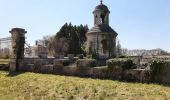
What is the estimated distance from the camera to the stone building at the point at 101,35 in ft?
94.7

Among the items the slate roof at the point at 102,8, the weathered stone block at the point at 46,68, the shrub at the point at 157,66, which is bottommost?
the weathered stone block at the point at 46,68

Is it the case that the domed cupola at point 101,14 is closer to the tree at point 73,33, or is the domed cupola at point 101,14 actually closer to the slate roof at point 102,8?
the slate roof at point 102,8

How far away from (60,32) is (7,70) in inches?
2064

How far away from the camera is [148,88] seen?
33.7 feet

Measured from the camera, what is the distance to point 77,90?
10945 mm

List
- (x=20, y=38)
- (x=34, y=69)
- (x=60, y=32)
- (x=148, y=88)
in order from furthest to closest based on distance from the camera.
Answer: (x=60, y=32), (x=20, y=38), (x=34, y=69), (x=148, y=88)

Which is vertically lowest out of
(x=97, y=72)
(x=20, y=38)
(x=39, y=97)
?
(x=39, y=97)

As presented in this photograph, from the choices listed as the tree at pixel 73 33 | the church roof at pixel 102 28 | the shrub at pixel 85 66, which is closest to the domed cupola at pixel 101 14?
the church roof at pixel 102 28

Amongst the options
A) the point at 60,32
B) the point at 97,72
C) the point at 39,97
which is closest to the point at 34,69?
the point at 97,72

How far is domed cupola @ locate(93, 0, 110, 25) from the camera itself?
29508mm

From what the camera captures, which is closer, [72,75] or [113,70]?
[113,70]

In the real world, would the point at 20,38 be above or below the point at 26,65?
above

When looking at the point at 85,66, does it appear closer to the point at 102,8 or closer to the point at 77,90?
the point at 77,90

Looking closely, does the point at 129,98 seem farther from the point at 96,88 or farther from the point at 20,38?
the point at 20,38
